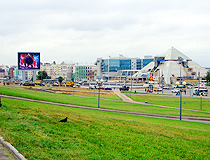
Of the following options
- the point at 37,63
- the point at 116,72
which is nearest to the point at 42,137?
the point at 37,63

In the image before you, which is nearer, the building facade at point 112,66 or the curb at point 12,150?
the curb at point 12,150

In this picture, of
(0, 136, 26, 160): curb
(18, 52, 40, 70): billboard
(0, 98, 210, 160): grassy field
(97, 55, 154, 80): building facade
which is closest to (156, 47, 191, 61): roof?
(97, 55, 154, 80): building facade

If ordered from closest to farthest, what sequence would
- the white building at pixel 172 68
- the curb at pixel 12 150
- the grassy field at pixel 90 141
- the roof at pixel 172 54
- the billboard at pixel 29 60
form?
the curb at pixel 12 150 → the grassy field at pixel 90 141 → the billboard at pixel 29 60 → the white building at pixel 172 68 → the roof at pixel 172 54

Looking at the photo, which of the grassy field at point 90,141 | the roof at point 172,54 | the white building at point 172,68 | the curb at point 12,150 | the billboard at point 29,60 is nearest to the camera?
the curb at point 12,150

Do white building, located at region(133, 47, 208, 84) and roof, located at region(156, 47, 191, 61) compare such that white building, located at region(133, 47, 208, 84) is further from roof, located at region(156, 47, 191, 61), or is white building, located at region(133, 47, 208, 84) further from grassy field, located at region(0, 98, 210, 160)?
grassy field, located at region(0, 98, 210, 160)

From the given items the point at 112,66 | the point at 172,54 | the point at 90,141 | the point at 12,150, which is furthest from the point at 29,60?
the point at 172,54

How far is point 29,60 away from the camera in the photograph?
8056cm

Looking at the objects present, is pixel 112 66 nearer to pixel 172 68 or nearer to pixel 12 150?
pixel 172 68

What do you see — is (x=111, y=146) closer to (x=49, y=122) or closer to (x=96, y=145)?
(x=96, y=145)

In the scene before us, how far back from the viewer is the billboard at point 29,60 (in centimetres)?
8012

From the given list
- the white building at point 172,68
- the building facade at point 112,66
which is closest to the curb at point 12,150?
the white building at point 172,68

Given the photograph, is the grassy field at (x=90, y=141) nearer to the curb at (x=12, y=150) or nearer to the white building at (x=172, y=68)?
the curb at (x=12, y=150)

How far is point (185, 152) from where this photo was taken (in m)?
11.3

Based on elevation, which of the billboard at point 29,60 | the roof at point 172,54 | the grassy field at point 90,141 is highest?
the roof at point 172,54
